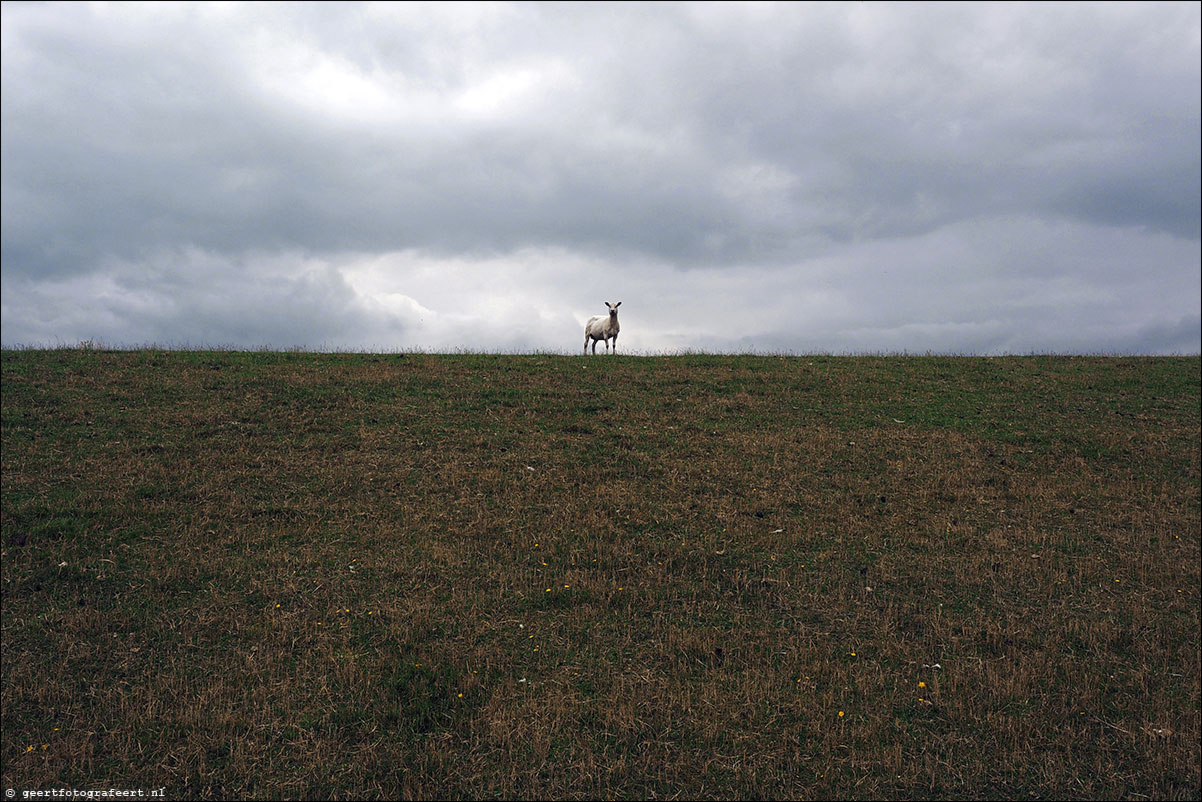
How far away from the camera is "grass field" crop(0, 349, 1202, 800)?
26.0 ft

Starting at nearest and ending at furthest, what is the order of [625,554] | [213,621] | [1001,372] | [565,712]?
1. [565,712]
2. [213,621]
3. [625,554]
4. [1001,372]

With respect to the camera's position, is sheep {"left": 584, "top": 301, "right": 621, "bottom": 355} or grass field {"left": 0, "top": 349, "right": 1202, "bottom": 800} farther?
sheep {"left": 584, "top": 301, "right": 621, "bottom": 355}

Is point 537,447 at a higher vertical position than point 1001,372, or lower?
lower

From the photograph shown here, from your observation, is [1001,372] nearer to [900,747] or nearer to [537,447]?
[537,447]

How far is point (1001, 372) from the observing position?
28.0 meters

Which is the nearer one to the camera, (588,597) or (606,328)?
(588,597)

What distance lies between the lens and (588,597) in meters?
11.4

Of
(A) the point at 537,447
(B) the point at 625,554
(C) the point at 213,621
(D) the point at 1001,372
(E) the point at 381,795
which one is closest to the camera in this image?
(E) the point at 381,795

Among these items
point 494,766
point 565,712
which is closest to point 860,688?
point 565,712

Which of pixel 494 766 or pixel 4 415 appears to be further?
pixel 4 415

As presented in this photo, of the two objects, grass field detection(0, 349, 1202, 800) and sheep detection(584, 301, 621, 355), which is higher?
sheep detection(584, 301, 621, 355)

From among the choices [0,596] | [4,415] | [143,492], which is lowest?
[0,596]

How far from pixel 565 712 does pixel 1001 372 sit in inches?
1014

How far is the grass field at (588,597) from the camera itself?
26.0ft
